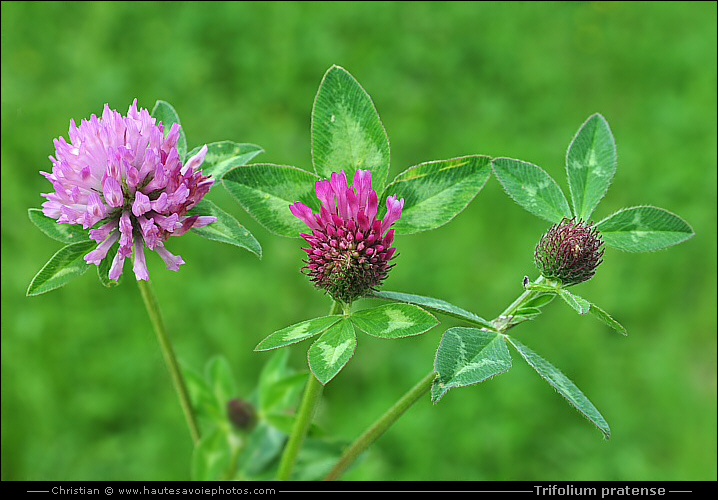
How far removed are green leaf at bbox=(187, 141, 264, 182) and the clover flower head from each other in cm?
38

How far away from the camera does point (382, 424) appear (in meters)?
0.92

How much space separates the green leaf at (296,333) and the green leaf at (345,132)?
0.66 feet

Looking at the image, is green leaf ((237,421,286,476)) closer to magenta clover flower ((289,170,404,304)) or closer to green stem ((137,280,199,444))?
green stem ((137,280,199,444))

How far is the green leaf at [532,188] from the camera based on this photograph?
3.19 ft

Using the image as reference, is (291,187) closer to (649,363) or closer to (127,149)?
(127,149)

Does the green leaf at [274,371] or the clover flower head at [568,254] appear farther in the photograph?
the green leaf at [274,371]

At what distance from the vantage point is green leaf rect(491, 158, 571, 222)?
38.3 inches

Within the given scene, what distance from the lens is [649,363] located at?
282 centimetres

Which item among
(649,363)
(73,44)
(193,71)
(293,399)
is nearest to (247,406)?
(293,399)

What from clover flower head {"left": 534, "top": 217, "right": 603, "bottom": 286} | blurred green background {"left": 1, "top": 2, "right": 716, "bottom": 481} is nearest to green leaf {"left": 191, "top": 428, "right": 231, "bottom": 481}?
clover flower head {"left": 534, "top": 217, "right": 603, "bottom": 286}

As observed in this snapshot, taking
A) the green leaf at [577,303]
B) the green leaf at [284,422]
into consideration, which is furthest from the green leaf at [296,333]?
the green leaf at [284,422]

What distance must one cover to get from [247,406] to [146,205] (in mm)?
501

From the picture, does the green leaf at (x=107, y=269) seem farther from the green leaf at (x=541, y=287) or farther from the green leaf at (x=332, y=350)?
the green leaf at (x=541, y=287)

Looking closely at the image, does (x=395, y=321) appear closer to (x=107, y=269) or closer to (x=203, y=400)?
(x=107, y=269)
